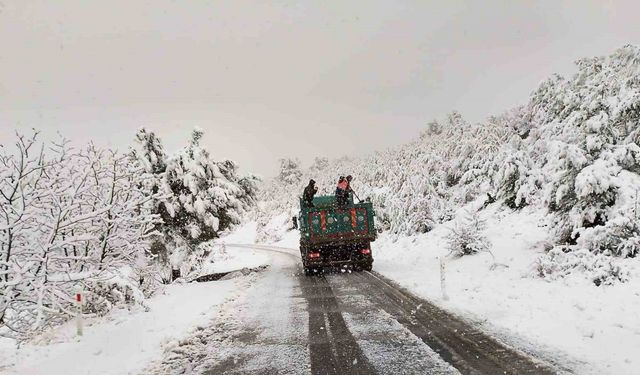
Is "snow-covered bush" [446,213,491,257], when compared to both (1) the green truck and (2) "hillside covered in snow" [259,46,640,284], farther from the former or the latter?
(1) the green truck

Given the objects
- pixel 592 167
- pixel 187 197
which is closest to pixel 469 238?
pixel 592 167

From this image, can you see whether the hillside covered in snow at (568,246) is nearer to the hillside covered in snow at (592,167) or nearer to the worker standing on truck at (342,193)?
the hillside covered in snow at (592,167)

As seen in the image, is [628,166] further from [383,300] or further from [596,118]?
[383,300]

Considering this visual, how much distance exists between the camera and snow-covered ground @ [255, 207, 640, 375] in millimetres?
6234

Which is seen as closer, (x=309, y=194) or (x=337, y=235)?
(x=337, y=235)

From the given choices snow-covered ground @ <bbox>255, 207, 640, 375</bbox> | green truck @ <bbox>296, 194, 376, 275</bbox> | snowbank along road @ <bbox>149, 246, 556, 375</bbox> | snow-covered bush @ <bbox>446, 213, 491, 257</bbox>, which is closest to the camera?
snowbank along road @ <bbox>149, 246, 556, 375</bbox>

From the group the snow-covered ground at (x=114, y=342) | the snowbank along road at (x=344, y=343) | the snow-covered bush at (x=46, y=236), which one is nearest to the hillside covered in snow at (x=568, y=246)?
the snowbank along road at (x=344, y=343)

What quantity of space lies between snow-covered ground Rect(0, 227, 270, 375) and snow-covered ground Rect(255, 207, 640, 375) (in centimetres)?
527

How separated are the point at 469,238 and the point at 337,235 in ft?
15.0

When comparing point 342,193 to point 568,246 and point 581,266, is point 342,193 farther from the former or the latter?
point 581,266

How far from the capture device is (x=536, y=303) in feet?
29.7

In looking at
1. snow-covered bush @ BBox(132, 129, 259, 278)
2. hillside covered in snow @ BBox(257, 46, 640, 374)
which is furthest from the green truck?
snow-covered bush @ BBox(132, 129, 259, 278)

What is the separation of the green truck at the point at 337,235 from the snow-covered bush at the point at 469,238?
9.56 ft

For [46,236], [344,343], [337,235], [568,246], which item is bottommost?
[344,343]
